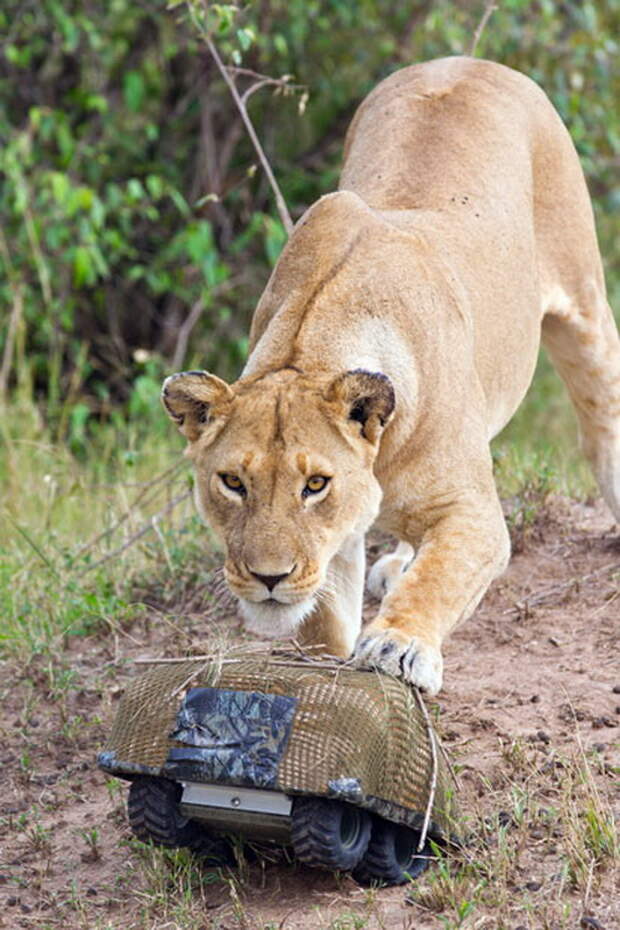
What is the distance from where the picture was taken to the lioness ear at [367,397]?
360 cm

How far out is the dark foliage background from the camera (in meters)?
8.84

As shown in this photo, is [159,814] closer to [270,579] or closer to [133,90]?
[270,579]

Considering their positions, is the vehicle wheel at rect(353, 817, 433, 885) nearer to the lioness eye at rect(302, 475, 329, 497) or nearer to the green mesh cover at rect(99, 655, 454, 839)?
the green mesh cover at rect(99, 655, 454, 839)

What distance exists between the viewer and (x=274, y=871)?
11.1 ft

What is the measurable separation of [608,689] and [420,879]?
3.53 feet

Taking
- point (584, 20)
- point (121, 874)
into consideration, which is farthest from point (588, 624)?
point (584, 20)

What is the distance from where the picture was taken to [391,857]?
323cm

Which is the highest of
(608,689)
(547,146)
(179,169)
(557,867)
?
(547,146)

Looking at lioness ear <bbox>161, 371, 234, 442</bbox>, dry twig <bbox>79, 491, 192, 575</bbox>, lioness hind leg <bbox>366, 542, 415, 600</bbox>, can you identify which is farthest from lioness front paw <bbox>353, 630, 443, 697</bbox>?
dry twig <bbox>79, 491, 192, 575</bbox>

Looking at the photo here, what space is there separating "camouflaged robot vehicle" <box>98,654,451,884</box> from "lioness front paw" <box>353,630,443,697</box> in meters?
0.07

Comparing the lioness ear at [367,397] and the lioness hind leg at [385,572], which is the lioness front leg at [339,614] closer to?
the lioness ear at [367,397]

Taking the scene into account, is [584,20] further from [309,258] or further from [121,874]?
[121,874]

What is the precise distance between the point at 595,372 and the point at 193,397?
2351 millimetres

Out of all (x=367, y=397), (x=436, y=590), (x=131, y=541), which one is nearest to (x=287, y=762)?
(x=436, y=590)
